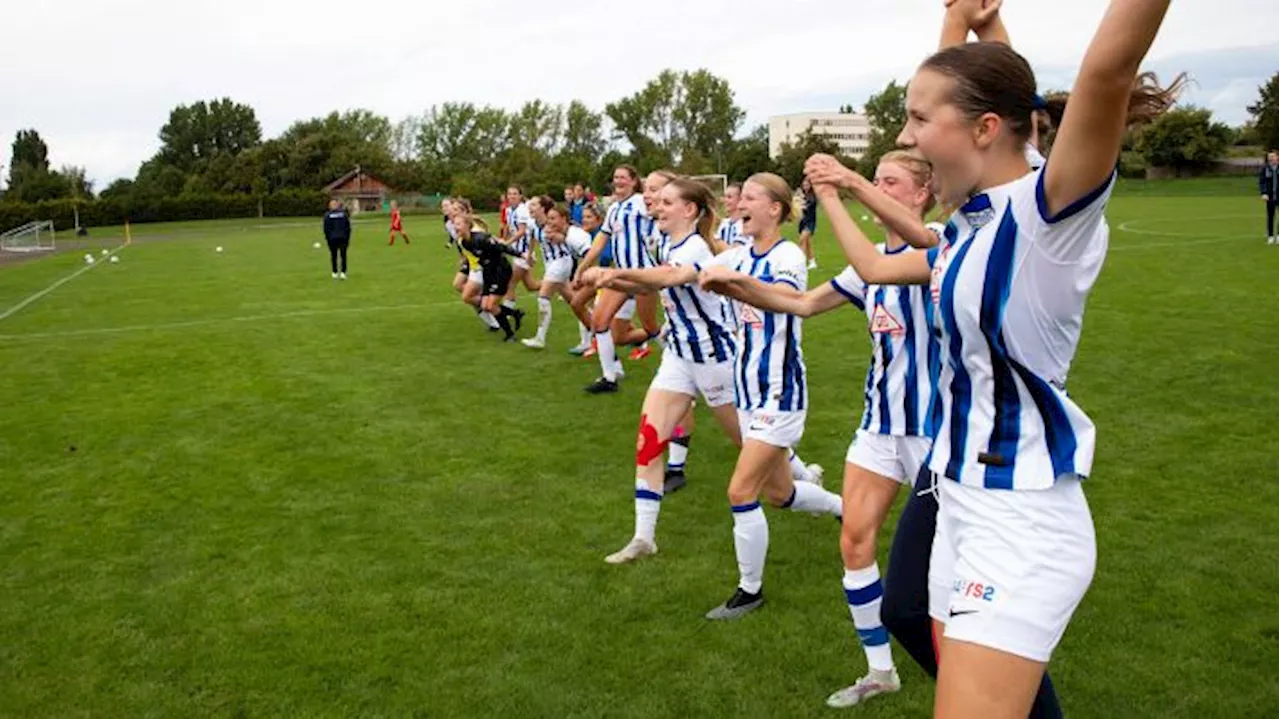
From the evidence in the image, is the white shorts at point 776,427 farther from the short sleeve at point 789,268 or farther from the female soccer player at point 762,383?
the short sleeve at point 789,268

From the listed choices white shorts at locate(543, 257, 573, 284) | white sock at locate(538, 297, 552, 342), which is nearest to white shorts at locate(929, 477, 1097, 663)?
white shorts at locate(543, 257, 573, 284)

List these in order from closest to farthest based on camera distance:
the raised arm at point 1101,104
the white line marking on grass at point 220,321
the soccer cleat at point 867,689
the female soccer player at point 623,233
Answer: the raised arm at point 1101,104 → the soccer cleat at point 867,689 → the female soccer player at point 623,233 → the white line marking on grass at point 220,321

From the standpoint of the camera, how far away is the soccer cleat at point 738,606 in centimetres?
563

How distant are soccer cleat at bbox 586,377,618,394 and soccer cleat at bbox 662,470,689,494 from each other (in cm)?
372

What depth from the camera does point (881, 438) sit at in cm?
482

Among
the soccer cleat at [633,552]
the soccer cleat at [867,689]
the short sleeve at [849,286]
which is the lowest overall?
the soccer cleat at [867,689]

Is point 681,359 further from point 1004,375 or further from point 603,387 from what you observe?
point 603,387

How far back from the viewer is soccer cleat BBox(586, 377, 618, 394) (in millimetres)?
11945

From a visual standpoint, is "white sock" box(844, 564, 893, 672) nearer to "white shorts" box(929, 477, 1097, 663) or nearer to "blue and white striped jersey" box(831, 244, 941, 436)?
"blue and white striped jersey" box(831, 244, 941, 436)

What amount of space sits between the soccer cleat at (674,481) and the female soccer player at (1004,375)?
527 cm

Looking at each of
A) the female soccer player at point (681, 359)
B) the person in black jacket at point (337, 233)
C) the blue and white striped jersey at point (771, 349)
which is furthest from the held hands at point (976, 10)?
the person in black jacket at point (337, 233)

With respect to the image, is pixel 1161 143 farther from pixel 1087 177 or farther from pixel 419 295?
pixel 1087 177

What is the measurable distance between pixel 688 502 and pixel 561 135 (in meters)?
131

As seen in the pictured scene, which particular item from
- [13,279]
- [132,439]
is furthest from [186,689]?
[13,279]
